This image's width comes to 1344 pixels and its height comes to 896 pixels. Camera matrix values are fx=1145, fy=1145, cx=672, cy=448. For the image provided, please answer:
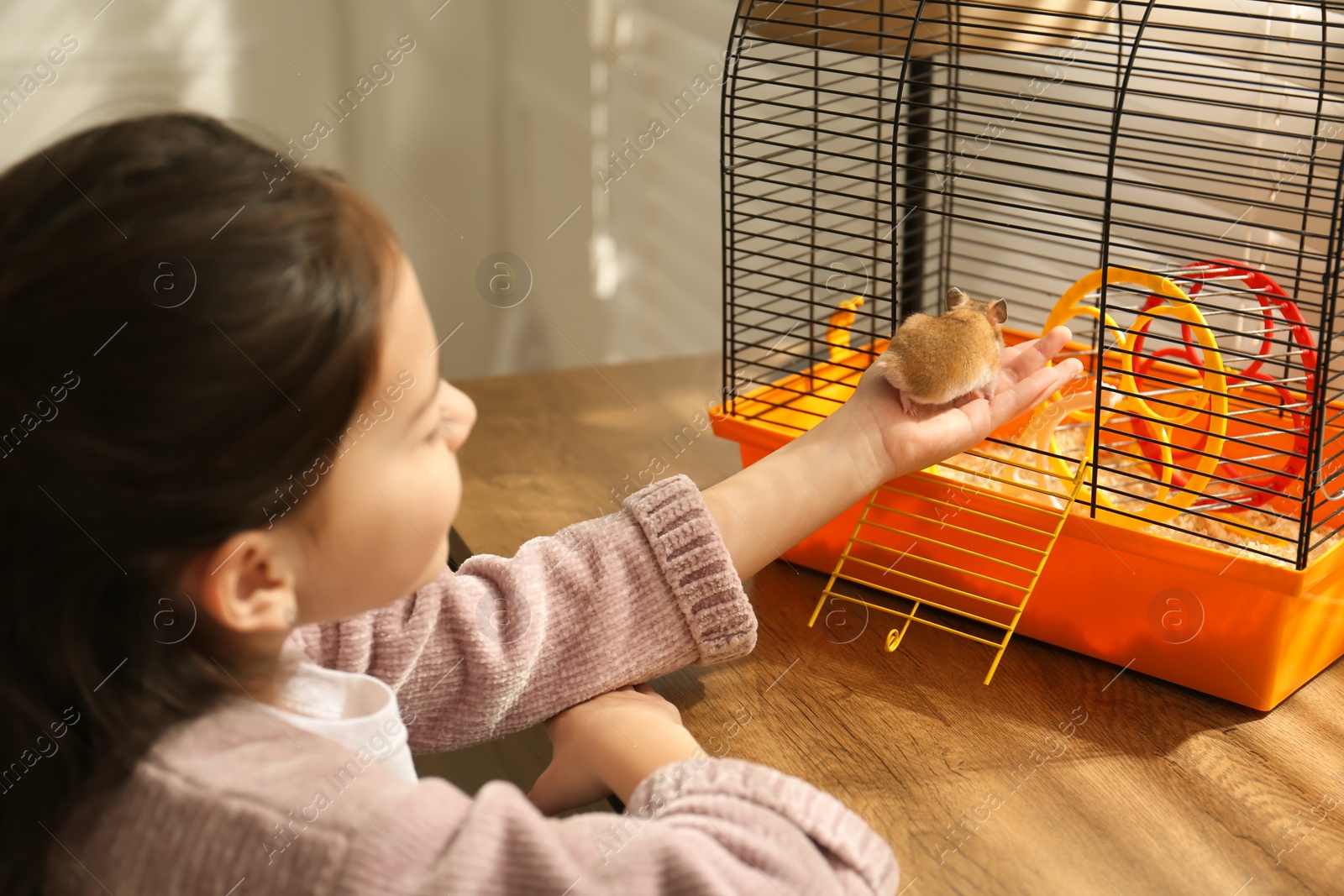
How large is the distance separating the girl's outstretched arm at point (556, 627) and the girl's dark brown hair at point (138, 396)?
22 centimetres

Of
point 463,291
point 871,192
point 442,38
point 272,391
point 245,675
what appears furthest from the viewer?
point 463,291

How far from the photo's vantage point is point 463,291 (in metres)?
1.95

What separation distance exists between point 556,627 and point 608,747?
111 millimetres

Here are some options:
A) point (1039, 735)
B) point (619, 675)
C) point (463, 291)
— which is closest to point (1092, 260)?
point (1039, 735)

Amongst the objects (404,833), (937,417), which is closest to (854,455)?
(937,417)

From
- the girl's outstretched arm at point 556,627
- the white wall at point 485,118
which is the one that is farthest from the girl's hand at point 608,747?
the white wall at point 485,118

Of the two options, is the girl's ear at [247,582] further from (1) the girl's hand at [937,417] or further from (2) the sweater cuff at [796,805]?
(1) the girl's hand at [937,417]

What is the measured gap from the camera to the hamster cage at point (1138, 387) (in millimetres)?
795

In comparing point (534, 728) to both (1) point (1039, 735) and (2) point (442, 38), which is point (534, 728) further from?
(2) point (442, 38)

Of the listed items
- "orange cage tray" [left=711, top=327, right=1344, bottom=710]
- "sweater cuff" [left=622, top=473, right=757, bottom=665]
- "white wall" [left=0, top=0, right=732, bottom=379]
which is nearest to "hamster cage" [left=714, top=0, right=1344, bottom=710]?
"orange cage tray" [left=711, top=327, right=1344, bottom=710]

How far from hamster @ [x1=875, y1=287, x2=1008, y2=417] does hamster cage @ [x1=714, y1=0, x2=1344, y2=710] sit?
8 cm

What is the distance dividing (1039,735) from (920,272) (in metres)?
0.76

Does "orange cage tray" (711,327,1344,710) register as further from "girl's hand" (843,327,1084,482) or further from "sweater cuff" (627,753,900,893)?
"sweater cuff" (627,753,900,893)

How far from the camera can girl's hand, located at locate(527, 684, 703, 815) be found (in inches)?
29.4
